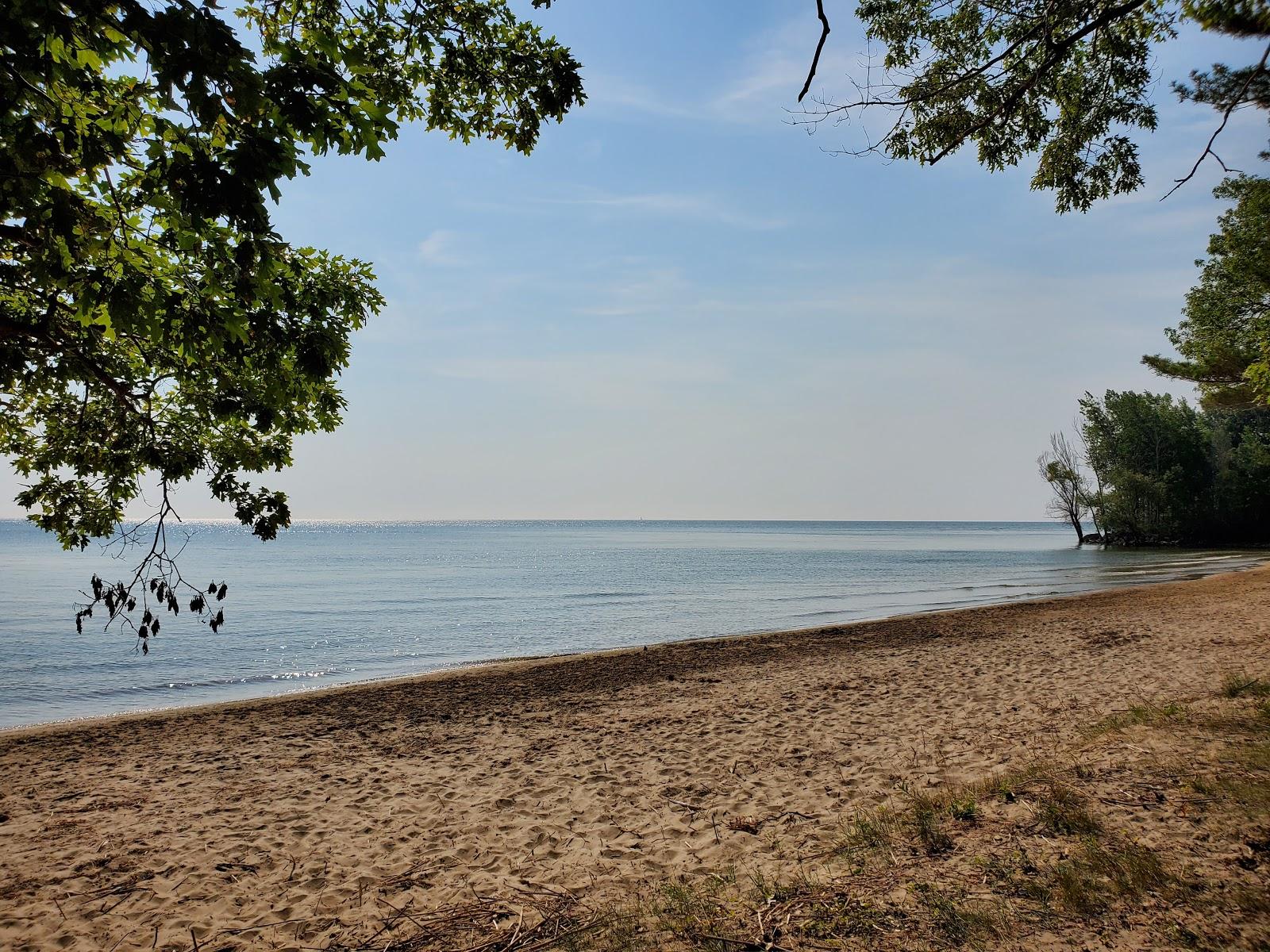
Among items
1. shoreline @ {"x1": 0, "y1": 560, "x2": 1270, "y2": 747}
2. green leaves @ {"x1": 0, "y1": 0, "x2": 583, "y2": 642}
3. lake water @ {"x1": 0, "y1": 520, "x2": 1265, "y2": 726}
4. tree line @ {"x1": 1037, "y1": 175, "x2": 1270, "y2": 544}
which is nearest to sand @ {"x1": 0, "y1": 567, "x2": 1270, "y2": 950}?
shoreline @ {"x1": 0, "y1": 560, "x2": 1270, "y2": 747}

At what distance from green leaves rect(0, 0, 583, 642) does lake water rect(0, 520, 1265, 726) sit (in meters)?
10.6

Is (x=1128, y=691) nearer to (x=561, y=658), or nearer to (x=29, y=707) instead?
(x=561, y=658)

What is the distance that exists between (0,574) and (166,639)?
3889 cm

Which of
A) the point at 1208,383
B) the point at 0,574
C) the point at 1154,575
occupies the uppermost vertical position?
the point at 1208,383

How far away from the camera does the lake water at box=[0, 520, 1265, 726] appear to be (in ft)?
57.6

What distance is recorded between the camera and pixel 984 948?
375 cm

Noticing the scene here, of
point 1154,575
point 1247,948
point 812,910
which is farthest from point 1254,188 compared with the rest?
point 1154,575

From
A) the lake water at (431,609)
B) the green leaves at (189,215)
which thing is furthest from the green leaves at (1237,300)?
the green leaves at (189,215)

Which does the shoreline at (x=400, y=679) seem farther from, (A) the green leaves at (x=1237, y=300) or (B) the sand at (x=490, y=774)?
(A) the green leaves at (x=1237, y=300)

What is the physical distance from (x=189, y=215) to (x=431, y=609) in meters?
29.3

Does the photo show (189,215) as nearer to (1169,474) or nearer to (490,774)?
(490,774)

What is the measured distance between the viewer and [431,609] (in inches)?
1220

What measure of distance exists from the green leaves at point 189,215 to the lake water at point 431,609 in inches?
418

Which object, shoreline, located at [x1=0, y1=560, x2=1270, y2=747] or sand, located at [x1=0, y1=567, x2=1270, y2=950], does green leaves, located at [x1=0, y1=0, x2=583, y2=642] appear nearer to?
sand, located at [x1=0, y1=567, x2=1270, y2=950]
